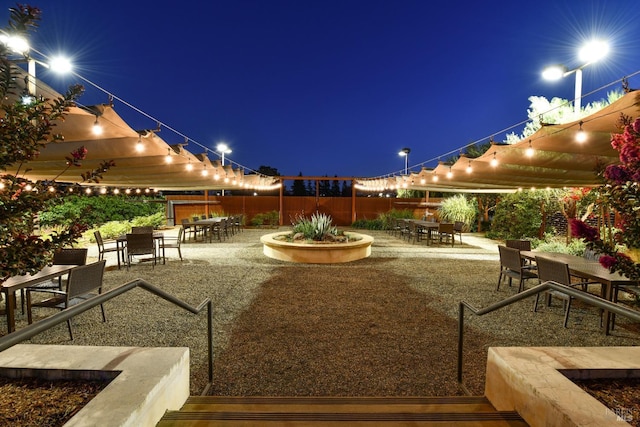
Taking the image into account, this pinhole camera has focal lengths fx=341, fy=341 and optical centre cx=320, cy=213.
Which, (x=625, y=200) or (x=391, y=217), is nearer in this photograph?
(x=625, y=200)

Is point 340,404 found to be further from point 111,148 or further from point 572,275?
point 111,148

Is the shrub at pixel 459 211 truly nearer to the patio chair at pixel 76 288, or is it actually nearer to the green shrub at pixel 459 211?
the green shrub at pixel 459 211

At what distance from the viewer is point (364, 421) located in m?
1.92

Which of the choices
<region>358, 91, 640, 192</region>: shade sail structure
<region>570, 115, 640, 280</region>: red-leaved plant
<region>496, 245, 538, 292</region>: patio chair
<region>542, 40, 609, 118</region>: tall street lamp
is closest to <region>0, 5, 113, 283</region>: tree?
<region>570, 115, 640, 280</region>: red-leaved plant

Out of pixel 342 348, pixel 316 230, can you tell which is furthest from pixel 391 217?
pixel 342 348

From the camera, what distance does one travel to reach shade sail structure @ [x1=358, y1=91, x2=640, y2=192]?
374 cm

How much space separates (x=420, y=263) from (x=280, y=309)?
15.0ft

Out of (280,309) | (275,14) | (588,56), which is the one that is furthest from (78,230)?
(275,14)

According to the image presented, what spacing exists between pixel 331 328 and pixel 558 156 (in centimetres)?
498

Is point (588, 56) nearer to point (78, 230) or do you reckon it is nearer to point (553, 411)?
point (553, 411)

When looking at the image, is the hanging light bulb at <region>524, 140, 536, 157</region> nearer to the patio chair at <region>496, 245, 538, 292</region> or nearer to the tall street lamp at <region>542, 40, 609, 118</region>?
the tall street lamp at <region>542, 40, 609, 118</region>

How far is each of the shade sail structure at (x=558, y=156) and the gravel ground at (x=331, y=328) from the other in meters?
2.00

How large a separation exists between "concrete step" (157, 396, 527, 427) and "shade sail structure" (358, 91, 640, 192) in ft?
5.75

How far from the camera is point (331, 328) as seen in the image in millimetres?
4020
